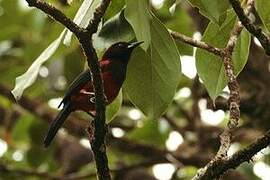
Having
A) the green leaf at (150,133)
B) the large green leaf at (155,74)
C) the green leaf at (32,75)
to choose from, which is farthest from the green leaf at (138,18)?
the green leaf at (150,133)

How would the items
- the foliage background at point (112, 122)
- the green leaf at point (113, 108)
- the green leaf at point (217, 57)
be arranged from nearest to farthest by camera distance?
the green leaf at point (217, 57) < the green leaf at point (113, 108) < the foliage background at point (112, 122)

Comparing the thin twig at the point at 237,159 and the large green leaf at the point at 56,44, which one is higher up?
the large green leaf at the point at 56,44

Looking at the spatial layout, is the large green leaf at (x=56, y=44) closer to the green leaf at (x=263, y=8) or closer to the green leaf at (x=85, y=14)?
the green leaf at (x=85, y=14)

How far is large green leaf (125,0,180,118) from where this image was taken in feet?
7.22

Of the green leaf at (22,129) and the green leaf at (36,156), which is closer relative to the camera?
the green leaf at (36,156)

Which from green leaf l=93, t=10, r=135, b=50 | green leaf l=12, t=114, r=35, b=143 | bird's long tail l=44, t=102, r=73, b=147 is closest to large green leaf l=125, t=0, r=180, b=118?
green leaf l=93, t=10, r=135, b=50

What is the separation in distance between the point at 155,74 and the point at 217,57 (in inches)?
8.4

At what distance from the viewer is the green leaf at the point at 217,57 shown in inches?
89.2

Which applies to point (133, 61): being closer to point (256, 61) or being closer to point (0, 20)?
point (256, 61)

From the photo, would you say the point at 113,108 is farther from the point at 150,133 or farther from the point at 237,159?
the point at 150,133

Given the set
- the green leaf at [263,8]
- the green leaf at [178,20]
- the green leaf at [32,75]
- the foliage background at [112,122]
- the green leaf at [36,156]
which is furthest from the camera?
the green leaf at [36,156]

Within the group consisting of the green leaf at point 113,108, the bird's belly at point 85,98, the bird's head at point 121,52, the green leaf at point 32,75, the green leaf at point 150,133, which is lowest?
the green leaf at point 150,133

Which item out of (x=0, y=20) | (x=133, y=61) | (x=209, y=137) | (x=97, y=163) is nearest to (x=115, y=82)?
(x=133, y=61)

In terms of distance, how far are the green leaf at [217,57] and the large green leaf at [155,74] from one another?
0.09 meters
